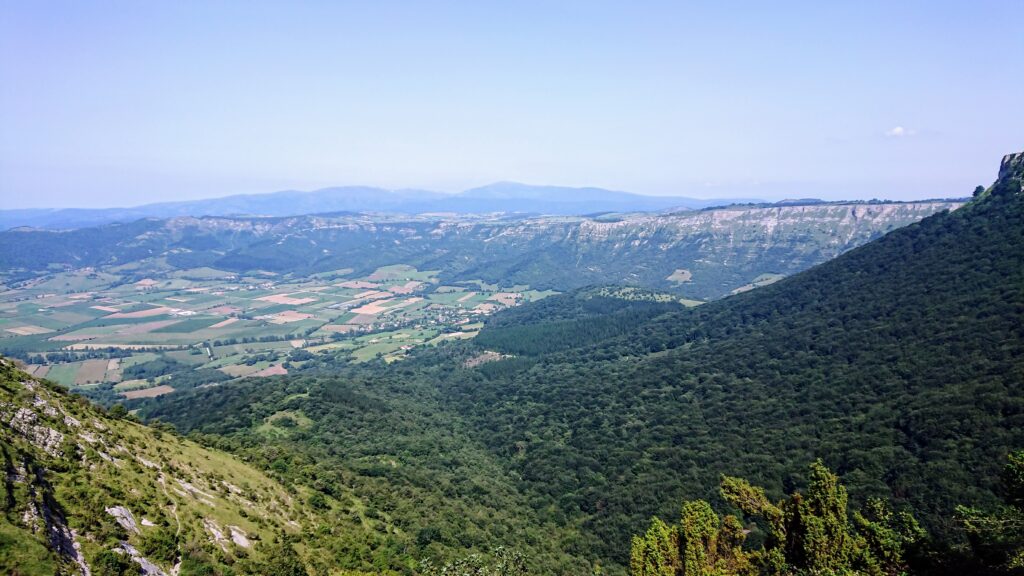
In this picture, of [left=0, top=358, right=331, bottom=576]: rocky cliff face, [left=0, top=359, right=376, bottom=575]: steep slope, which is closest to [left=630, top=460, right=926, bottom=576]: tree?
[left=0, top=359, right=376, bottom=575]: steep slope

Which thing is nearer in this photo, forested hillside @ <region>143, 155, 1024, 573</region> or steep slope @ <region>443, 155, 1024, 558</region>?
steep slope @ <region>443, 155, 1024, 558</region>

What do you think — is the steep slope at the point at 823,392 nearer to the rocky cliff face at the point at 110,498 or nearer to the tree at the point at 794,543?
the tree at the point at 794,543

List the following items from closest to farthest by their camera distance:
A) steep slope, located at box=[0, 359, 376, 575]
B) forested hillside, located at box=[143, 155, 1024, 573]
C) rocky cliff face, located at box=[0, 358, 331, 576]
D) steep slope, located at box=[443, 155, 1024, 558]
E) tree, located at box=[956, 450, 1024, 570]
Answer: rocky cliff face, located at box=[0, 358, 331, 576] < steep slope, located at box=[0, 359, 376, 575] < tree, located at box=[956, 450, 1024, 570] < steep slope, located at box=[443, 155, 1024, 558] < forested hillside, located at box=[143, 155, 1024, 573]

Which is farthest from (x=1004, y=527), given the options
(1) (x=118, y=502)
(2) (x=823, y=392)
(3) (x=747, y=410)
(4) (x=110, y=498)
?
(3) (x=747, y=410)

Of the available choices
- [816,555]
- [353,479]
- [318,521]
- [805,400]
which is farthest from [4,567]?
[805,400]

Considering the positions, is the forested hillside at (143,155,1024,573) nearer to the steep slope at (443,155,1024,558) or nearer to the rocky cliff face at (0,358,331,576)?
the steep slope at (443,155,1024,558)

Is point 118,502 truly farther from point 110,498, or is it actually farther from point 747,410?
point 747,410

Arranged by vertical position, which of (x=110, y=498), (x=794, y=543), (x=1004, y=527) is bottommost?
(x=794, y=543)
